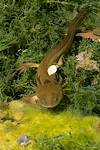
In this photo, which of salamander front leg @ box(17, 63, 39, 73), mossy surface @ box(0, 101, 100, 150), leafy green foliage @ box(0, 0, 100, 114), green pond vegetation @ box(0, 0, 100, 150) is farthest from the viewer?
salamander front leg @ box(17, 63, 39, 73)

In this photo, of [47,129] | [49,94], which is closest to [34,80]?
[49,94]

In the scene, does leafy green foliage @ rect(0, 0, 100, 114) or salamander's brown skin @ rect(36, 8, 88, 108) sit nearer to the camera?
salamander's brown skin @ rect(36, 8, 88, 108)

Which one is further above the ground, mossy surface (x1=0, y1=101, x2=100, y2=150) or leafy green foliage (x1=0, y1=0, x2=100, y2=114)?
leafy green foliage (x1=0, y1=0, x2=100, y2=114)

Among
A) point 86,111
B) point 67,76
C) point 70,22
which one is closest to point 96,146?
point 86,111

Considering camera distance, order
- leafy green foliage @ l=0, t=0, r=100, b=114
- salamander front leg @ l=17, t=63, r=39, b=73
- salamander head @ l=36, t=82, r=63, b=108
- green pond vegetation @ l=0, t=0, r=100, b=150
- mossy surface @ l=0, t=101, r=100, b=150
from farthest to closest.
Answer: salamander front leg @ l=17, t=63, r=39, b=73 < leafy green foliage @ l=0, t=0, r=100, b=114 < salamander head @ l=36, t=82, r=63, b=108 < green pond vegetation @ l=0, t=0, r=100, b=150 < mossy surface @ l=0, t=101, r=100, b=150

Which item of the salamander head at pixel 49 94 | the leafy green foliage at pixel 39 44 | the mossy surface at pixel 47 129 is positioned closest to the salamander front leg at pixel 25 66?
the leafy green foliage at pixel 39 44

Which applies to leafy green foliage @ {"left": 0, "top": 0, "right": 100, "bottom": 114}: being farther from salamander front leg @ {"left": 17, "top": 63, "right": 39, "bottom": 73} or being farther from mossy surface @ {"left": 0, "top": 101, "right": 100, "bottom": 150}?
mossy surface @ {"left": 0, "top": 101, "right": 100, "bottom": 150}

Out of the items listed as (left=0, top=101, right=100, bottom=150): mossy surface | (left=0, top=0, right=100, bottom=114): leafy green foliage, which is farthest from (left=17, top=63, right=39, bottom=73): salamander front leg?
(left=0, top=101, right=100, bottom=150): mossy surface
